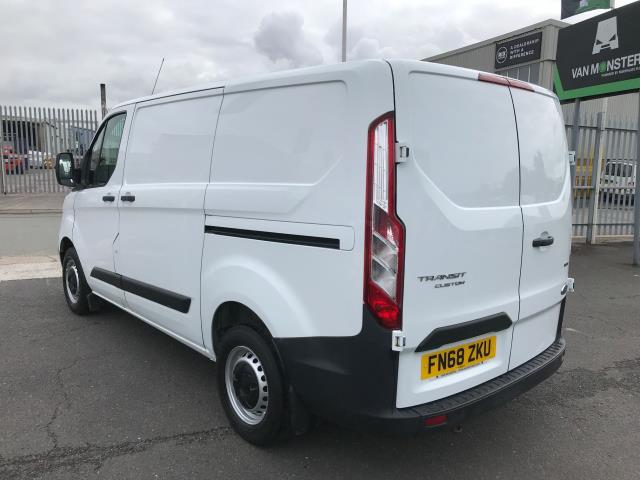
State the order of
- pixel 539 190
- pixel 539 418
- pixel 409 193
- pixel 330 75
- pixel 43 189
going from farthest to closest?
pixel 43 189, pixel 539 418, pixel 539 190, pixel 330 75, pixel 409 193

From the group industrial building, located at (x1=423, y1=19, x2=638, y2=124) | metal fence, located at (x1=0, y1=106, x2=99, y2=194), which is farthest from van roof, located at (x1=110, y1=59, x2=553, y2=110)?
industrial building, located at (x1=423, y1=19, x2=638, y2=124)

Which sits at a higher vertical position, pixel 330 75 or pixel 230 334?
pixel 330 75

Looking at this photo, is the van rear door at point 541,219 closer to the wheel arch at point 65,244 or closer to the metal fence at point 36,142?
the wheel arch at point 65,244

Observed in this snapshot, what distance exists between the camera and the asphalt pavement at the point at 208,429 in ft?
8.89

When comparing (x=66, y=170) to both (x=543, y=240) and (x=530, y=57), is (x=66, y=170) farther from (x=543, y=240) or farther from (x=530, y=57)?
(x=530, y=57)

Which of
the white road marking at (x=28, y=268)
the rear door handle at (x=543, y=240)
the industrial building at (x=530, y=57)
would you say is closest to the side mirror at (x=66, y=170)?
the white road marking at (x=28, y=268)

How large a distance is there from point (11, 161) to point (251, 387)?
16575 millimetres

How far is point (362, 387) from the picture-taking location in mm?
2307

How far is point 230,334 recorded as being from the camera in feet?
9.59

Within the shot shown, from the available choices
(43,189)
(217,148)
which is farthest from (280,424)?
(43,189)

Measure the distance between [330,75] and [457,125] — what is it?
0.64 meters

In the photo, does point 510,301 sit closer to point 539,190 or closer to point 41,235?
point 539,190

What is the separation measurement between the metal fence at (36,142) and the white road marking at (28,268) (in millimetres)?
9281

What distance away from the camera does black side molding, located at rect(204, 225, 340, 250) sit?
2.34 m
